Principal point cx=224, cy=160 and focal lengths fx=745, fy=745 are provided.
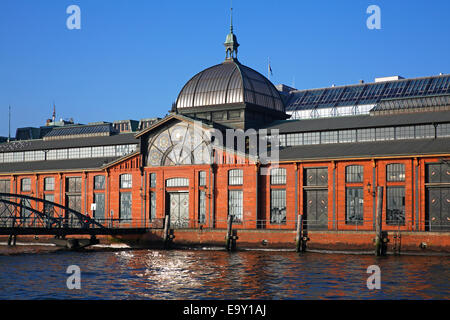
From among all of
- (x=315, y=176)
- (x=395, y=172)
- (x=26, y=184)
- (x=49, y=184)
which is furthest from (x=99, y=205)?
(x=395, y=172)

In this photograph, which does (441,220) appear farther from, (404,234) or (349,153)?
(349,153)

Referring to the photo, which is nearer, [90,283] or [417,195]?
[90,283]

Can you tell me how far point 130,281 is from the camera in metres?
41.8

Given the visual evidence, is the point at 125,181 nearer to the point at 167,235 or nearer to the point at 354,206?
the point at 167,235

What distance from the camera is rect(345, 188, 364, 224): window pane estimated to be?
63594 mm

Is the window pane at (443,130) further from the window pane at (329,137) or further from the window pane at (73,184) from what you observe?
the window pane at (73,184)

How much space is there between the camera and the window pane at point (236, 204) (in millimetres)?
69375

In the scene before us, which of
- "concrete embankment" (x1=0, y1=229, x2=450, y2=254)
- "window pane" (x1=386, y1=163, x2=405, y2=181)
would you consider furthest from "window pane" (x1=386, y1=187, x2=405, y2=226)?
"concrete embankment" (x1=0, y1=229, x2=450, y2=254)

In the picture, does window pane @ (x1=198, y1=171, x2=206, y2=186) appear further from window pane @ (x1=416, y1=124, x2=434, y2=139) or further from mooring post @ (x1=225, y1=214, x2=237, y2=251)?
window pane @ (x1=416, y1=124, x2=434, y2=139)

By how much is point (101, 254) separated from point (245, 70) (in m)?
28.8

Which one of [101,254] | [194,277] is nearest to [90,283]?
[194,277]

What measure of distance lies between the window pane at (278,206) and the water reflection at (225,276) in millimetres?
7885

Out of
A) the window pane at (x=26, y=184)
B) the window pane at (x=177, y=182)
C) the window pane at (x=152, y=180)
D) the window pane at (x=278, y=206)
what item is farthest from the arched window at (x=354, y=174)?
the window pane at (x=26, y=184)

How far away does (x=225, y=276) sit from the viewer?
43.7 meters
